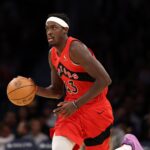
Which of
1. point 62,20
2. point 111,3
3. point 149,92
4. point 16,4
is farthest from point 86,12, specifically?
point 62,20

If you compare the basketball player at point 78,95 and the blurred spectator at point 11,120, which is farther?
the blurred spectator at point 11,120

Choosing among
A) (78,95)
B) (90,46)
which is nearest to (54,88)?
(78,95)

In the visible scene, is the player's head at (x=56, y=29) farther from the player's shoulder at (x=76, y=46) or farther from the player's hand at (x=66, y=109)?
the player's hand at (x=66, y=109)

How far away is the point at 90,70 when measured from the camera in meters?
5.67

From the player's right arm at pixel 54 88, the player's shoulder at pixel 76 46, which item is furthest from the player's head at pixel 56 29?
the player's right arm at pixel 54 88

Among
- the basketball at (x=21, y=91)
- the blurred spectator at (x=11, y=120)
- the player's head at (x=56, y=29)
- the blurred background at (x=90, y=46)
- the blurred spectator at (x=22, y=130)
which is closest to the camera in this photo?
the player's head at (x=56, y=29)

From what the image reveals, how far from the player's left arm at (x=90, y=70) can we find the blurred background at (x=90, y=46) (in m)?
3.97

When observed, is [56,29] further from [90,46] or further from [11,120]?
[90,46]

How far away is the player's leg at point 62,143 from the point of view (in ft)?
18.8

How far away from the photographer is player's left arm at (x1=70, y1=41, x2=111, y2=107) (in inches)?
223

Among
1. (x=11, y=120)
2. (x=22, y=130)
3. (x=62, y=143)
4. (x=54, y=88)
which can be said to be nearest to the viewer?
(x=62, y=143)

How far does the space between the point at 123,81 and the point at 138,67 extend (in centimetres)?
38

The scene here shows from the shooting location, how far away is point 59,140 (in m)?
5.77

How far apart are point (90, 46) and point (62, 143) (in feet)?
21.9
